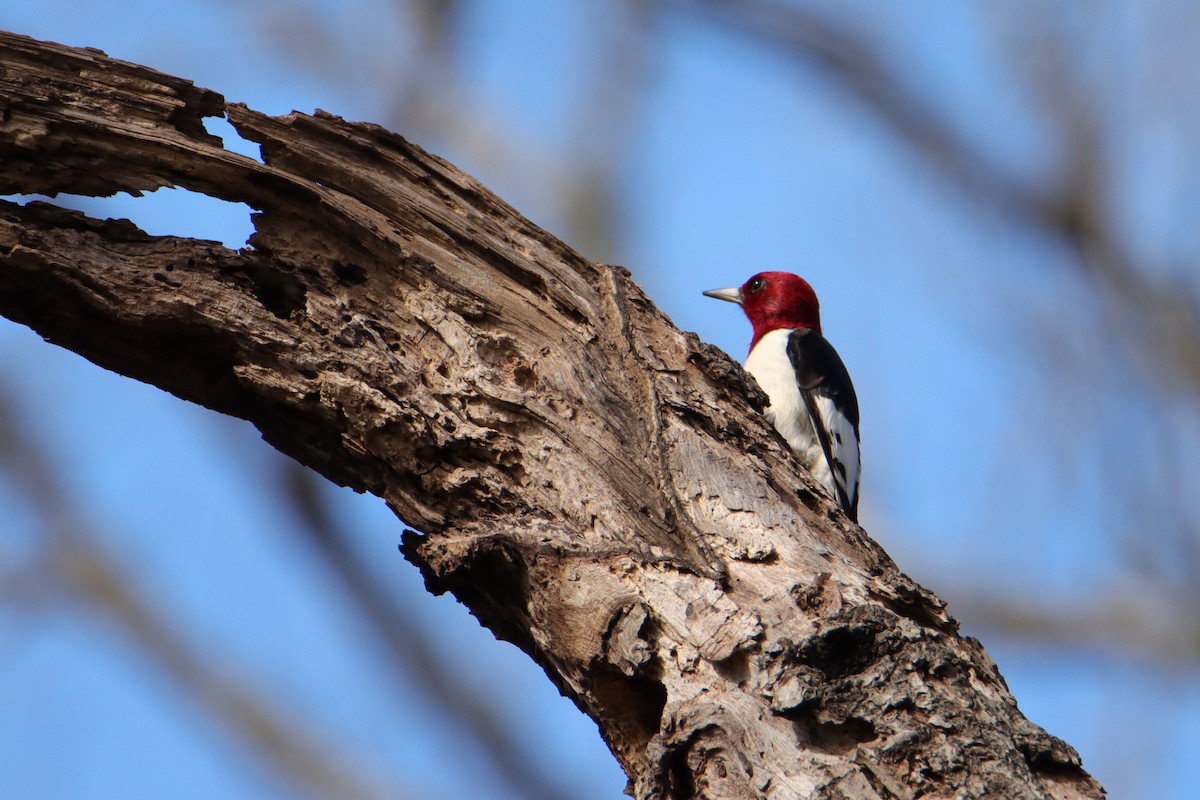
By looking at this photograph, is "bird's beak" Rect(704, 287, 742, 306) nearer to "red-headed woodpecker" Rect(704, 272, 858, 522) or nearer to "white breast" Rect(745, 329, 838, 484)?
"red-headed woodpecker" Rect(704, 272, 858, 522)

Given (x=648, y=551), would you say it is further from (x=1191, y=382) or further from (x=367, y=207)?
(x=1191, y=382)

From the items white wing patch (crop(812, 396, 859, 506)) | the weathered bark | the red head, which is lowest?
the weathered bark

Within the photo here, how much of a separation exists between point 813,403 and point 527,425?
3110 mm

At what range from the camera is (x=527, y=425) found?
9.69 feet

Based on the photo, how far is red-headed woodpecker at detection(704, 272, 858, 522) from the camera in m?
5.79

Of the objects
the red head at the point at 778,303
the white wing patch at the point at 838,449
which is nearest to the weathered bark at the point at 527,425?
the white wing patch at the point at 838,449

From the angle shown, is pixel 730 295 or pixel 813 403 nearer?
pixel 813 403

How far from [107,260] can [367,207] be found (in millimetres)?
629

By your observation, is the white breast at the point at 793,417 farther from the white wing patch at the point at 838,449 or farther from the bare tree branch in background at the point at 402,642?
the bare tree branch in background at the point at 402,642

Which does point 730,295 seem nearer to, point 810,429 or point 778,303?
point 778,303

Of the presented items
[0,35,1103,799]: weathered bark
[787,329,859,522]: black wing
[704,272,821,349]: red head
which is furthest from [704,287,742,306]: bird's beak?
[0,35,1103,799]: weathered bark

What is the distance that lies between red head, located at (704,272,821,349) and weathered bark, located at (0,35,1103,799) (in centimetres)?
362

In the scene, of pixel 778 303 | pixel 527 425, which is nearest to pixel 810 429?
pixel 778 303

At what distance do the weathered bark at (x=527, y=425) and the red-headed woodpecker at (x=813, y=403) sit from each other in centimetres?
258
